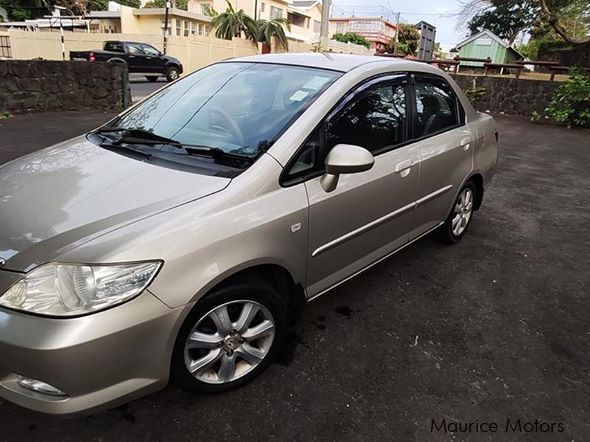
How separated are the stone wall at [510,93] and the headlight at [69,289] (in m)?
13.5

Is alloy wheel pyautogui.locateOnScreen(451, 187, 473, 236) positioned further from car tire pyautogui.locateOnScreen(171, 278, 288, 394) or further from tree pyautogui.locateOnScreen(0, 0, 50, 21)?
tree pyautogui.locateOnScreen(0, 0, 50, 21)

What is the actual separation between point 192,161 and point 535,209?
4.31 meters

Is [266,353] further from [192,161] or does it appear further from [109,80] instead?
[109,80]

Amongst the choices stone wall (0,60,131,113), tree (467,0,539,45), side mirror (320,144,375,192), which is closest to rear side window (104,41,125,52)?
stone wall (0,60,131,113)

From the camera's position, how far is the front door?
2.44 meters

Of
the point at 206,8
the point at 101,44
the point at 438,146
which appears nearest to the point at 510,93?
the point at 438,146

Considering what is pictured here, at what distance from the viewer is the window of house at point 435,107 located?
321 cm

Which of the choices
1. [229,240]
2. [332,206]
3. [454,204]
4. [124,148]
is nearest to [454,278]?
[454,204]

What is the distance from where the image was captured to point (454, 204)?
3.76 metres

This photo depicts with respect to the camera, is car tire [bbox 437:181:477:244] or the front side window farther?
car tire [bbox 437:181:477:244]

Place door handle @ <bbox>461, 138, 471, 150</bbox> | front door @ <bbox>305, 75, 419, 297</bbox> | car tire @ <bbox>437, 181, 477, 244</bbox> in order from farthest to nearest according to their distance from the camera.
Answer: car tire @ <bbox>437, 181, 477, 244</bbox> → door handle @ <bbox>461, 138, 471, 150</bbox> → front door @ <bbox>305, 75, 419, 297</bbox>

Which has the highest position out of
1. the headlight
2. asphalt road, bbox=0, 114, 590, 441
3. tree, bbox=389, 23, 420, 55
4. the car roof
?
tree, bbox=389, 23, 420, 55

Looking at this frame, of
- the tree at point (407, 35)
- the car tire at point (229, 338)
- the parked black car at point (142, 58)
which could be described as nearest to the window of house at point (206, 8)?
the parked black car at point (142, 58)

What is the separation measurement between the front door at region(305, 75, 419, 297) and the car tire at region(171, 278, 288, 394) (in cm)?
36
